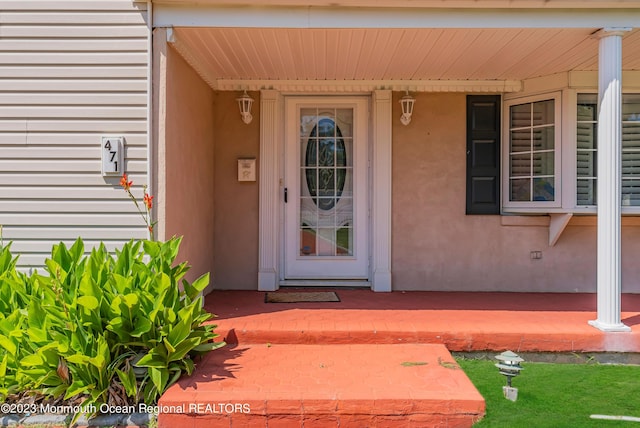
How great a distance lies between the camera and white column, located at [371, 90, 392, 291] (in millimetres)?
5082

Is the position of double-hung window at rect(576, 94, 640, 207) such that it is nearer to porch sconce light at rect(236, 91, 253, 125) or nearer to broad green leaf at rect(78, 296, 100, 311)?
porch sconce light at rect(236, 91, 253, 125)

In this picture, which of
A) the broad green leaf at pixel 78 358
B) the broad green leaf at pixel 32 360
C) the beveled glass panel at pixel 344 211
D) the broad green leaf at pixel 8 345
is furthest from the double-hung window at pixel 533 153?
the broad green leaf at pixel 8 345

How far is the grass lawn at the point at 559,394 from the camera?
2.60 m

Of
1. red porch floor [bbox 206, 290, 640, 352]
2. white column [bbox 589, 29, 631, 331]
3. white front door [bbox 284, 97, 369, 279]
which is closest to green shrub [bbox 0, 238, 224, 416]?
red porch floor [bbox 206, 290, 640, 352]

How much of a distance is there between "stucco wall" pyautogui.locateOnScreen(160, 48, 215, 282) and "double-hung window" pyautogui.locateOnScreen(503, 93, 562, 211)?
340cm

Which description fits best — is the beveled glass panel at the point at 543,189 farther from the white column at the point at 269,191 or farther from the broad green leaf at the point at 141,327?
the broad green leaf at the point at 141,327

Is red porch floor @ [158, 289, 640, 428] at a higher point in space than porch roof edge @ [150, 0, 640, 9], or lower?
lower

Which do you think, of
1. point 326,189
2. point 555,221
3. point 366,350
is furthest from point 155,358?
point 555,221

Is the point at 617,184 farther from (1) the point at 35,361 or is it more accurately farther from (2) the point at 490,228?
(1) the point at 35,361

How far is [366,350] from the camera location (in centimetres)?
346

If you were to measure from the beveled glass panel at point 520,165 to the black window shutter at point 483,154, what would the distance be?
154 mm

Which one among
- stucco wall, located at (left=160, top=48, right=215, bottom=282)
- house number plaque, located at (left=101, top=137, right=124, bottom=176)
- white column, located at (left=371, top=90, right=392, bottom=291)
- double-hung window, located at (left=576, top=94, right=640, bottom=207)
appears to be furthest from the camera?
white column, located at (left=371, top=90, right=392, bottom=291)

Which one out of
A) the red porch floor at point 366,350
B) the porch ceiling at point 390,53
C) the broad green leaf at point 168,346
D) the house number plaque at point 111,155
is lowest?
the red porch floor at point 366,350

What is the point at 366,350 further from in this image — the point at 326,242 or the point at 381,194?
the point at 381,194
